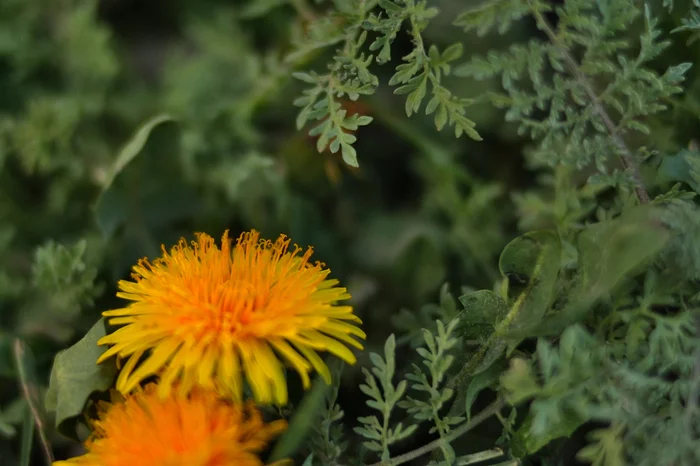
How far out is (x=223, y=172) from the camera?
877 millimetres

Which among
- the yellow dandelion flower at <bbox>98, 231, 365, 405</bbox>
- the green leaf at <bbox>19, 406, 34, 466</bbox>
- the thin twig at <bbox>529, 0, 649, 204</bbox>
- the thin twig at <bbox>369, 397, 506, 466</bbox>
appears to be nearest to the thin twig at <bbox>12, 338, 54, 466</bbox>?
the green leaf at <bbox>19, 406, 34, 466</bbox>

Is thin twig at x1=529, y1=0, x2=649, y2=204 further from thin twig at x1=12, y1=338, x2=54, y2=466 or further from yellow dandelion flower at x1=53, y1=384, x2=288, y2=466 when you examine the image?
thin twig at x1=12, y1=338, x2=54, y2=466

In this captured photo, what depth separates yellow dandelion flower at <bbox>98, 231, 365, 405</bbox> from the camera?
0.53 meters

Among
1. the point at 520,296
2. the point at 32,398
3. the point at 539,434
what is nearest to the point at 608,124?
the point at 520,296

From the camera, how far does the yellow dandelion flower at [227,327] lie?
0.53 metres

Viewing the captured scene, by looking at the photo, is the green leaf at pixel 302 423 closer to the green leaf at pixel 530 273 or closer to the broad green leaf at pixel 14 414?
the green leaf at pixel 530 273

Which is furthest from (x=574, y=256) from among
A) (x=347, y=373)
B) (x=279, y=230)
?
(x=279, y=230)

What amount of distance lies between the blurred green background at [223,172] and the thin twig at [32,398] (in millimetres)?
53

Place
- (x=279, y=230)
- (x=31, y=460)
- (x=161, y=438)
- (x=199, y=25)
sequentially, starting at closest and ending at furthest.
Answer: (x=161, y=438), (x=31, y=460), (x=279, y=230), (x=199, y=25)

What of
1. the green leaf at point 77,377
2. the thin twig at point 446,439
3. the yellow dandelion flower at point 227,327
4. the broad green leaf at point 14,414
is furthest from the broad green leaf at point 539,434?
the broad green leaf at point 14,414

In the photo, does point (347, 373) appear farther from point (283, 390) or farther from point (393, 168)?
point (393, 168)

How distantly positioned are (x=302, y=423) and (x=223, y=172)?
15.8 inches

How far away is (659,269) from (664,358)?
81 mm

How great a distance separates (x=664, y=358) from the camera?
55 centimetres
